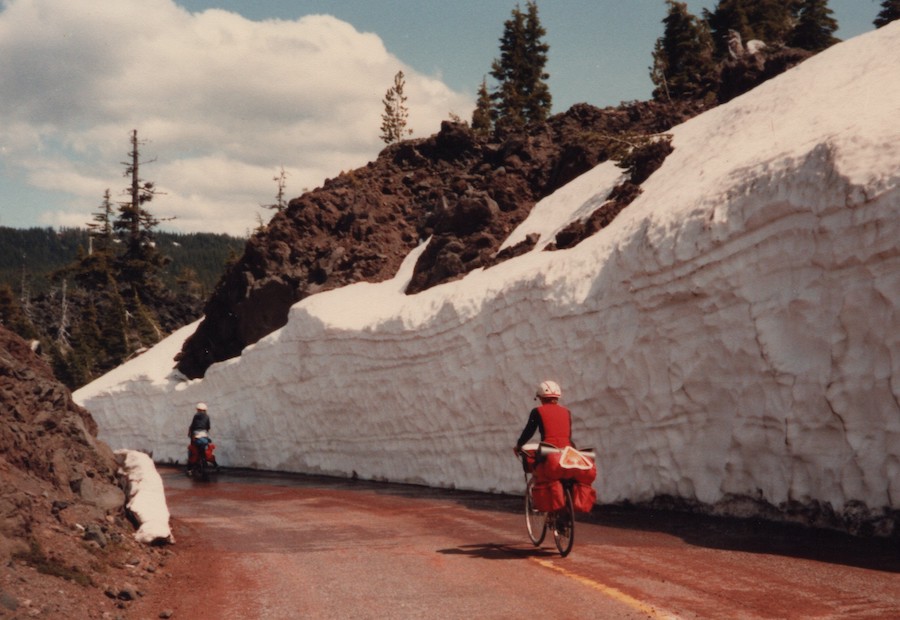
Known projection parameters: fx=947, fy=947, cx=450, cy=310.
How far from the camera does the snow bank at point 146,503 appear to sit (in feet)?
38.5

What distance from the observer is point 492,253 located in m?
28.9

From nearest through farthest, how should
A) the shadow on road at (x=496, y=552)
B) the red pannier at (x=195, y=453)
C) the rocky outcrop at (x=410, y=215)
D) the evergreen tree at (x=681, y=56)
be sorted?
the shadow on road at (x=496, y=552), the red pannier at (x=195, y=453), the rocky outcrop at (x=410, y=215), the evergreen tree at (x=681, y=56)

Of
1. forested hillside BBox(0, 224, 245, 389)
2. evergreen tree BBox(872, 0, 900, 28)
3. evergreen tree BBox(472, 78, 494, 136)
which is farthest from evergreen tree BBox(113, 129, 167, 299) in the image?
evergreen tree BBox(872, 0, 900, 28)

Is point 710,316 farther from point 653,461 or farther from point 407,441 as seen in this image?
point 407,441

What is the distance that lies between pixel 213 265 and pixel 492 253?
155738mm

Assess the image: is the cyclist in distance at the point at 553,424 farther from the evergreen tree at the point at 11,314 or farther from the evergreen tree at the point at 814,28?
the evergreen tree at the point at 11,314

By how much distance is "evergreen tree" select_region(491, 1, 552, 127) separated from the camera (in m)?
62.3

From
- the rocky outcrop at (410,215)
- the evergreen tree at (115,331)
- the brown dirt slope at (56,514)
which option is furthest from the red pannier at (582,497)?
the evergreen tree at (115,331)

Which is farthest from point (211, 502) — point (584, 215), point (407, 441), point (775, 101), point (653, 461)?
point (775, 101)

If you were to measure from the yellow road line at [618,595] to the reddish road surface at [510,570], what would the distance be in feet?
0.06

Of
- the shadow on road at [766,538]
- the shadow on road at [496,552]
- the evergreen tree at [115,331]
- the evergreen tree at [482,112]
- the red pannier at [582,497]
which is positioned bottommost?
the shadow on road at [496,552]

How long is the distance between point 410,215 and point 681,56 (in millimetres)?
17944

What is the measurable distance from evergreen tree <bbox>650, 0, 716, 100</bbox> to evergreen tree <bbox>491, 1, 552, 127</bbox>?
1299 cm

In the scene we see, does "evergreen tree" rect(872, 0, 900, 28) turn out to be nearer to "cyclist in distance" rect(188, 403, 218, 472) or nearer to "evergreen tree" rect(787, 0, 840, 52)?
"evergreen tree" rect(787, 0, 840, 52)
